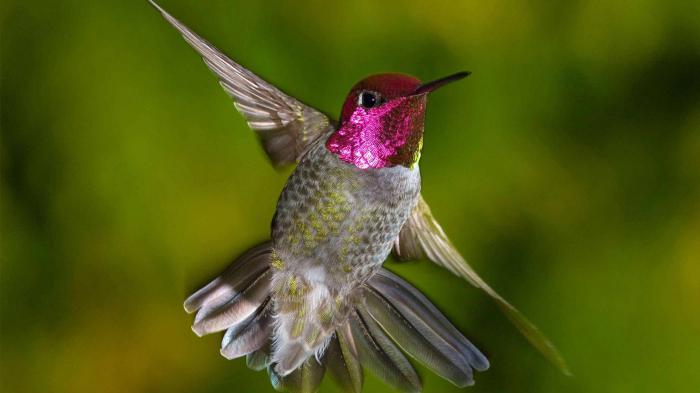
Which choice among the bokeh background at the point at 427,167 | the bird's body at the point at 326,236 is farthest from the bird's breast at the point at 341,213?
the bokeh background at the point at 427,167

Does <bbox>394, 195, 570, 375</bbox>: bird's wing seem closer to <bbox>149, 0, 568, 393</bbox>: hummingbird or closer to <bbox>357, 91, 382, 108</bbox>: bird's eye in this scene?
<bbox>149, 0, 568, 393</bbox>: hummingbird

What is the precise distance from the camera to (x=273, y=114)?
61 cm

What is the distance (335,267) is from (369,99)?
167 millimetres

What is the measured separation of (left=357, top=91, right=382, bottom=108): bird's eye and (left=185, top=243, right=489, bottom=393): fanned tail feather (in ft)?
0.47

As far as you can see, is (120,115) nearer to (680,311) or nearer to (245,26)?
(245,26)

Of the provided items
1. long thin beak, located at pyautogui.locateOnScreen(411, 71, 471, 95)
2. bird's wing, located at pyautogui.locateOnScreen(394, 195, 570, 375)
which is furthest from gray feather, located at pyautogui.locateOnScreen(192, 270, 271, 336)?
long thin beak, located at pyautogui.locateOnScreen(411, 71, 471, 95)

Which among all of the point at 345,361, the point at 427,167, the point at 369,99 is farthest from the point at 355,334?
the point at 427,167

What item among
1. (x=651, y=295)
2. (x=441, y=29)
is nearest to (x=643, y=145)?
(x=651, y=295)

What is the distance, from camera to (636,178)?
3.76 feet

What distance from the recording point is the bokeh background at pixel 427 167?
1062mm

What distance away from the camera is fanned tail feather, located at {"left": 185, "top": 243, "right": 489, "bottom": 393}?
0.59m

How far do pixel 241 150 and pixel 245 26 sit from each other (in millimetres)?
190

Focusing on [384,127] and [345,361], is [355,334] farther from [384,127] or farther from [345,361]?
[384,127]

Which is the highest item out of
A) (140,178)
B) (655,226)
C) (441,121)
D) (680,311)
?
(140,178)
